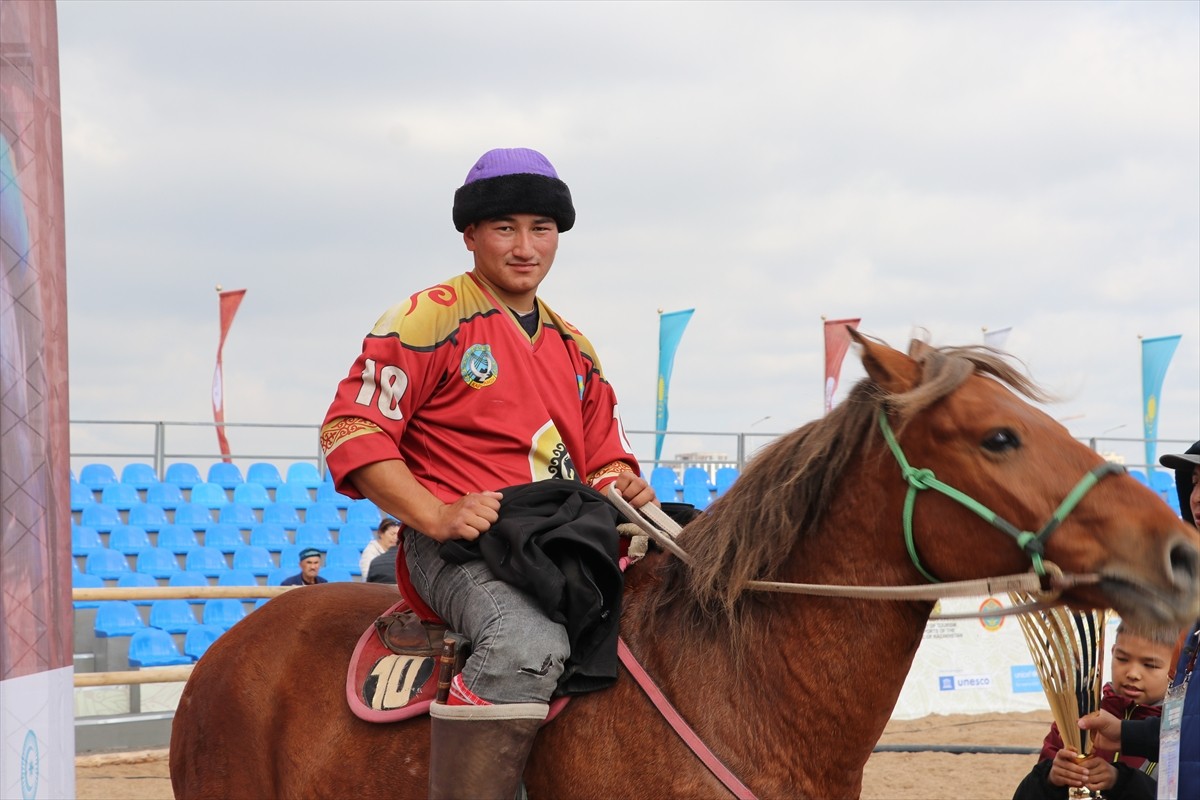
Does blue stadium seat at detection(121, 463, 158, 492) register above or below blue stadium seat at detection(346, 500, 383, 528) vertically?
above

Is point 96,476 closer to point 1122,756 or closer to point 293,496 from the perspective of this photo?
point 293,496

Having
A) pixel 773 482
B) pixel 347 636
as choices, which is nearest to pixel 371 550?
pixel 347 636

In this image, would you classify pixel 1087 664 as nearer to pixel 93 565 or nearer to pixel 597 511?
pixel 597 511

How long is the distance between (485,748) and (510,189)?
1.36m

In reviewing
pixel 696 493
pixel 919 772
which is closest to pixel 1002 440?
pixel 919 772

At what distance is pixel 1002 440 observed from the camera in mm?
2316

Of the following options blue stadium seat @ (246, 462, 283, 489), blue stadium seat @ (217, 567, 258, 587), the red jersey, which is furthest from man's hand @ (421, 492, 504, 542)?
blue stadium seat @ (246, 462, 283, 489)

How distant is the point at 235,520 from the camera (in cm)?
1360

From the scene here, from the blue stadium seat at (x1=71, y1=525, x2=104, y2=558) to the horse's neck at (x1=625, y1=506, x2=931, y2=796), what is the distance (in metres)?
10.9

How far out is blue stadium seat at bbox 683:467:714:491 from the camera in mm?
14383

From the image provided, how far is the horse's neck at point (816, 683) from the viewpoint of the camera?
8.14 ft

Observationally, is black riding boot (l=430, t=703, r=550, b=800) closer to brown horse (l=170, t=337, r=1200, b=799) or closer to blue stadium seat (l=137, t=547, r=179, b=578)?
brown horse (l=170, t=337, r=1200, b=799)

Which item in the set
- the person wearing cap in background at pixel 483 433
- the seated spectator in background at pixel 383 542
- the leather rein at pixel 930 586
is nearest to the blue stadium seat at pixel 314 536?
the seated spectator in background at pixel 383 542

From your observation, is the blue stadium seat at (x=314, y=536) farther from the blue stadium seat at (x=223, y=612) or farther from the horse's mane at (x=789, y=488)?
the horse's mane at (x=789, y=488)
